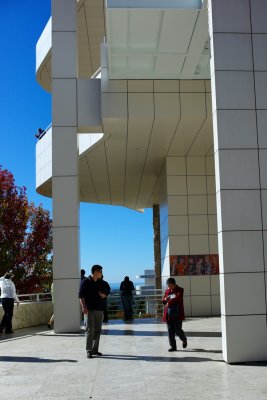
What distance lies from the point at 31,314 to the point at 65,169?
5.27 meters

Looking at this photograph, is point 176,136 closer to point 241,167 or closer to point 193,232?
point 193,232

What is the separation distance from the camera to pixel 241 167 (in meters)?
10.1

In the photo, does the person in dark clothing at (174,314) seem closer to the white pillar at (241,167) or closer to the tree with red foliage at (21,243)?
the white pillar at (241,167)

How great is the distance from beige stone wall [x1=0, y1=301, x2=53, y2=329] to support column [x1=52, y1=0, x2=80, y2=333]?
1.95m

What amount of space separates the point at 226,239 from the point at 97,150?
1130cm

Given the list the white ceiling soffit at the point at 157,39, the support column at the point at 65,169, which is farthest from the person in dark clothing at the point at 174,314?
the white ceiling soffit at the point at 157,39

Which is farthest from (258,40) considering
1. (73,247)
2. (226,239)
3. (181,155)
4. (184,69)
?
(181,155)

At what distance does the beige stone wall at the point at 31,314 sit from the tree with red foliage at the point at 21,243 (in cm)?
1022

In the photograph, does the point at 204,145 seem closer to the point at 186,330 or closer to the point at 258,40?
the point at 186,330

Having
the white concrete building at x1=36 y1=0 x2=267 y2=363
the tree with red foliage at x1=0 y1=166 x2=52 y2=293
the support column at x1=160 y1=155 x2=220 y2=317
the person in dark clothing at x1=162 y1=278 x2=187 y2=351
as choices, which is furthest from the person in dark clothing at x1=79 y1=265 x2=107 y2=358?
the tree with red foliage at x1=0 y1=166 x2=52 y2=293

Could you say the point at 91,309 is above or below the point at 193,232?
below

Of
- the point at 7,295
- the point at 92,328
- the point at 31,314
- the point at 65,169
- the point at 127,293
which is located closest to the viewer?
the point at 92,328

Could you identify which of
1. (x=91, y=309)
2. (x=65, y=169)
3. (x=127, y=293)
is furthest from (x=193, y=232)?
(x=91, y=309)

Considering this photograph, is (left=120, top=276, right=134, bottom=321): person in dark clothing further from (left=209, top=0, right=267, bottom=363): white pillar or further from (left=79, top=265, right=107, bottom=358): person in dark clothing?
(left=209, top=0, right=267, bottom=363): white pillar
